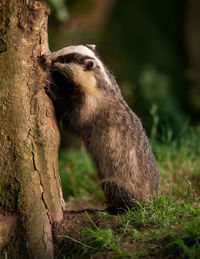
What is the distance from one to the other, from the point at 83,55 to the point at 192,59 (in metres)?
10.7

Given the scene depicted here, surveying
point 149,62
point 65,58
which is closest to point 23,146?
point 65,58

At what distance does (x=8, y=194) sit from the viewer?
4.04m

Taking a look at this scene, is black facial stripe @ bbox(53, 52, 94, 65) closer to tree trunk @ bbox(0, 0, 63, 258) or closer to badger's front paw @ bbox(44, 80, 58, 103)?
badger's front paw @ bbox(44, 80, 58, 103)

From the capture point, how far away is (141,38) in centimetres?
1417

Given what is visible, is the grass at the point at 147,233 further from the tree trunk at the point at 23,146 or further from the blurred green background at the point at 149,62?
the blurred green background at the point at 149,62

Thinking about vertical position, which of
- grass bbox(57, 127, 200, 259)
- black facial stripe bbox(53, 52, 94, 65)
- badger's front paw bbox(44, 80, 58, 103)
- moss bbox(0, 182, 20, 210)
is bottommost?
grass bbox(57, 127, 200, 259)

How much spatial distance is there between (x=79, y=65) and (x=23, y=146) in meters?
1.27

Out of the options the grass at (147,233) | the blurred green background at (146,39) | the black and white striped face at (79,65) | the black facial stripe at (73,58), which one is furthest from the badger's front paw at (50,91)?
the blurred green background at (146,39)

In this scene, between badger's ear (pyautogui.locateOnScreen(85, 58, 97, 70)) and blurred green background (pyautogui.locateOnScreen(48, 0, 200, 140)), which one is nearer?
badger's ear (pyautogui.locateOnScreen(85, 58, 97, 70))

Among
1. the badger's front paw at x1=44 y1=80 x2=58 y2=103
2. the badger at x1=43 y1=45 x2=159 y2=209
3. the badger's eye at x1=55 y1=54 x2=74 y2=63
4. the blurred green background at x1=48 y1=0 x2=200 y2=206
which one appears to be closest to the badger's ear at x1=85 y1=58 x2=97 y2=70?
the badger at x1=43 y1=45 x2=159 y2=209

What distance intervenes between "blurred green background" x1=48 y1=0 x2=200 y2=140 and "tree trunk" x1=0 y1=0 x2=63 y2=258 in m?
6.93

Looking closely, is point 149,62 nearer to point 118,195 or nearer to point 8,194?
point 118,195

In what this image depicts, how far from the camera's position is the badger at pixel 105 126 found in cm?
475

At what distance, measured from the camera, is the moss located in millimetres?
4039
